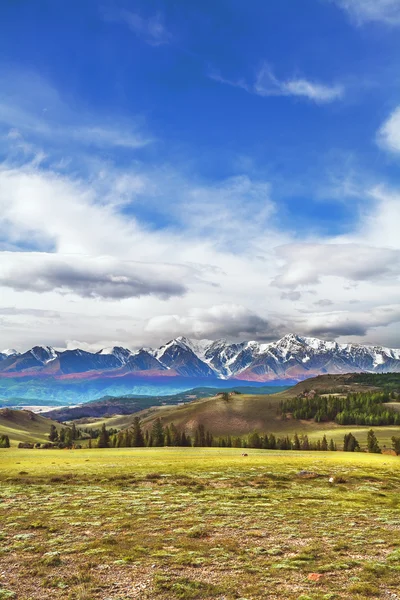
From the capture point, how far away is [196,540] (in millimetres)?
22234

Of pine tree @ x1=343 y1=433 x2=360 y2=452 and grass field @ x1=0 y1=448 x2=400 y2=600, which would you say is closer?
grass field @ x1=0 y1=448 x2=400 y2=600

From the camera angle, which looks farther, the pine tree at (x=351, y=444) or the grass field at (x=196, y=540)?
the pine tree at (x=351, y=444)

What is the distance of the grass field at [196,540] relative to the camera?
1566 cm

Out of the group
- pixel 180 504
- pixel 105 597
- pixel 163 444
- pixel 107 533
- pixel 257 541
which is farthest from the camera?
pixel 163 444

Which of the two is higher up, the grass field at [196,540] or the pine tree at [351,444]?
the grass field at [196,540]

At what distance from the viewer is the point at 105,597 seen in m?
14.7

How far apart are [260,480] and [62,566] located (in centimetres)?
3111

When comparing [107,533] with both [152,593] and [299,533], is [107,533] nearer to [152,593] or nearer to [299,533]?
[152,593]

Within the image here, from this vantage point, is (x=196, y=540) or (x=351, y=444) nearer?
(x=196, y=540)

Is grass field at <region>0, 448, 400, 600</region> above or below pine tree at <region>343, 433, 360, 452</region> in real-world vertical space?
above

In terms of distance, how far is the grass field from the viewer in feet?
51.4

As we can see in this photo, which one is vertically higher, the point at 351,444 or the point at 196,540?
the point at 196,540

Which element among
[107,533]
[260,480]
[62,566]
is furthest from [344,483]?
[62,566]

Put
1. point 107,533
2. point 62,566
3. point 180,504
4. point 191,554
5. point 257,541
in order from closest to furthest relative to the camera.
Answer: point 62,566
point 191,554
point 257,541
point 107,533
point 180,504
